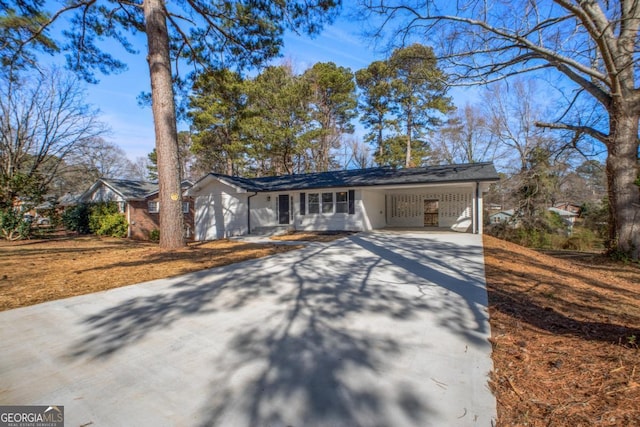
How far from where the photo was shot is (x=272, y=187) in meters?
16.0

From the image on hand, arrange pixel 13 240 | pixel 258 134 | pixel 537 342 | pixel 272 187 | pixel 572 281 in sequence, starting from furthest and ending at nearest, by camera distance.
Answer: pixel 258 134 → pixel 272 187 → pixel 13 240 → pixel 572 281 → pixel 537 342

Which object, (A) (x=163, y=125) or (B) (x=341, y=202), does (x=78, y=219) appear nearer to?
(A) (x=163, y=125)

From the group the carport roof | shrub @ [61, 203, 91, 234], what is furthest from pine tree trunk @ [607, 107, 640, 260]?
shrub @ [61, 203, 91, 234]

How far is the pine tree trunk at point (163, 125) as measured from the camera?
28.9 feet

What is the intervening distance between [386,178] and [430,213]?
16.0 ft

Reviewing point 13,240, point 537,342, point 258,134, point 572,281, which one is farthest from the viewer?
point 258,134

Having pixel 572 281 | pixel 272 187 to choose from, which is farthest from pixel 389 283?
pixel 272 187

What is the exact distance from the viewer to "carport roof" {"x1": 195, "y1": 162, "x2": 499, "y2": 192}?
12.3m

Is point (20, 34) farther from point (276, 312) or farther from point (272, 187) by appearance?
point (276, 312)

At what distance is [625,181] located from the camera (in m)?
8.34

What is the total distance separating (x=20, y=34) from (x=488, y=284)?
45.0ft

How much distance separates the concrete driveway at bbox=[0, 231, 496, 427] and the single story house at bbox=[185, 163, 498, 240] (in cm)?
936

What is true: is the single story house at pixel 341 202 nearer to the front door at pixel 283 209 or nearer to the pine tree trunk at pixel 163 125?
the front door at pixel 283 209

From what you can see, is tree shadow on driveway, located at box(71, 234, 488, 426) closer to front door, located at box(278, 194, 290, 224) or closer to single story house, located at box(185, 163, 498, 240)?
single story house, located at box(185, 163, 498, 240)
